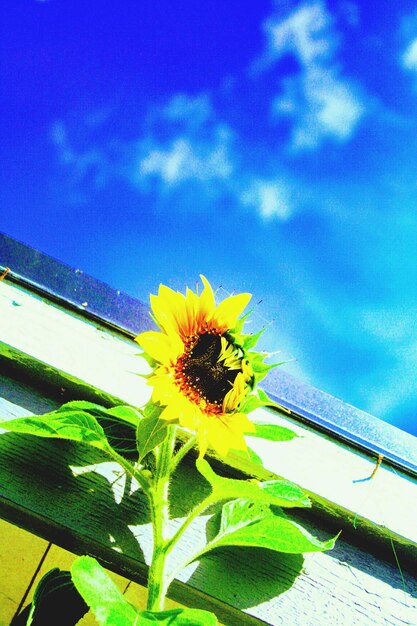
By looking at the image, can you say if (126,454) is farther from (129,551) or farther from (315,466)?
(315,466)

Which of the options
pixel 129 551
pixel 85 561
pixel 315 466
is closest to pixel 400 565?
pixel 315 466

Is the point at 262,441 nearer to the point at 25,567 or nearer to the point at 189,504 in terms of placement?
the point at 189,504

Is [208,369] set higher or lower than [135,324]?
lower

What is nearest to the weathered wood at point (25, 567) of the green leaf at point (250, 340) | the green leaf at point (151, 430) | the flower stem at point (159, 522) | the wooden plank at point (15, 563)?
the wooden plank at point (15, 563)

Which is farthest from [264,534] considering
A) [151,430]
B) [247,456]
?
[151,430]

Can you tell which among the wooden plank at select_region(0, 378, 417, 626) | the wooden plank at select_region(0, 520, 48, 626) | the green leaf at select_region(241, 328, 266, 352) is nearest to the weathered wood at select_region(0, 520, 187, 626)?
the wooden plank at select_region(0, 520, 48, 626)
